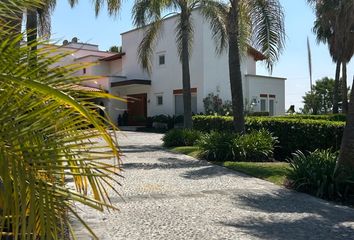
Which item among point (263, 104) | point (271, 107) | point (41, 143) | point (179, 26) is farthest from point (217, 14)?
point (41, 143)

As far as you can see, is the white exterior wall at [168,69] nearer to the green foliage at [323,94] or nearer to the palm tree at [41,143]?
the green foliage at [323,94]

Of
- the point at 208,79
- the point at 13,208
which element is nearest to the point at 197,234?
the point at 13,208

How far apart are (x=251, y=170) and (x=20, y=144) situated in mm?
10514

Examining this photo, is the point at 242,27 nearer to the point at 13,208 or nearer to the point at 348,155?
the point at 348,155

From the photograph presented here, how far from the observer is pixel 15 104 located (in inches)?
94.3

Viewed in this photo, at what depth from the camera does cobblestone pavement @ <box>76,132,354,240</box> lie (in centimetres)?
641

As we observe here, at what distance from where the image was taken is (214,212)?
24.9 ft

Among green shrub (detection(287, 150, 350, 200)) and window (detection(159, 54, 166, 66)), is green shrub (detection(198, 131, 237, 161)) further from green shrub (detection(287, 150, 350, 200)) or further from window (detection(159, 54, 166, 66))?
window (detection(159, 54, 166, 66))

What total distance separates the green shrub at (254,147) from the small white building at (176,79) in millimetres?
15837

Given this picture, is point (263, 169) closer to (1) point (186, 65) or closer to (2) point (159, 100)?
(1) point (186, 65)

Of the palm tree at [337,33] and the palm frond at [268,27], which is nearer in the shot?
the palm frond at [268,27]

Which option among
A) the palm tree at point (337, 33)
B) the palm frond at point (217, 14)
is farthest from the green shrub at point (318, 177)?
the palm tree at point (337, 33)

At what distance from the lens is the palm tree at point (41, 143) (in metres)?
2.28

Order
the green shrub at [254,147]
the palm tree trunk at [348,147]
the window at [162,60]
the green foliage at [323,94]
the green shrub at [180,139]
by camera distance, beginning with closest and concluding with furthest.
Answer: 1. the palm tree trunk at [348,147]
2. the green shrub at [254,147]
3. the green shrub at [180,139]
4. the window at [162,60]
5. the green foliage at [323,94]
